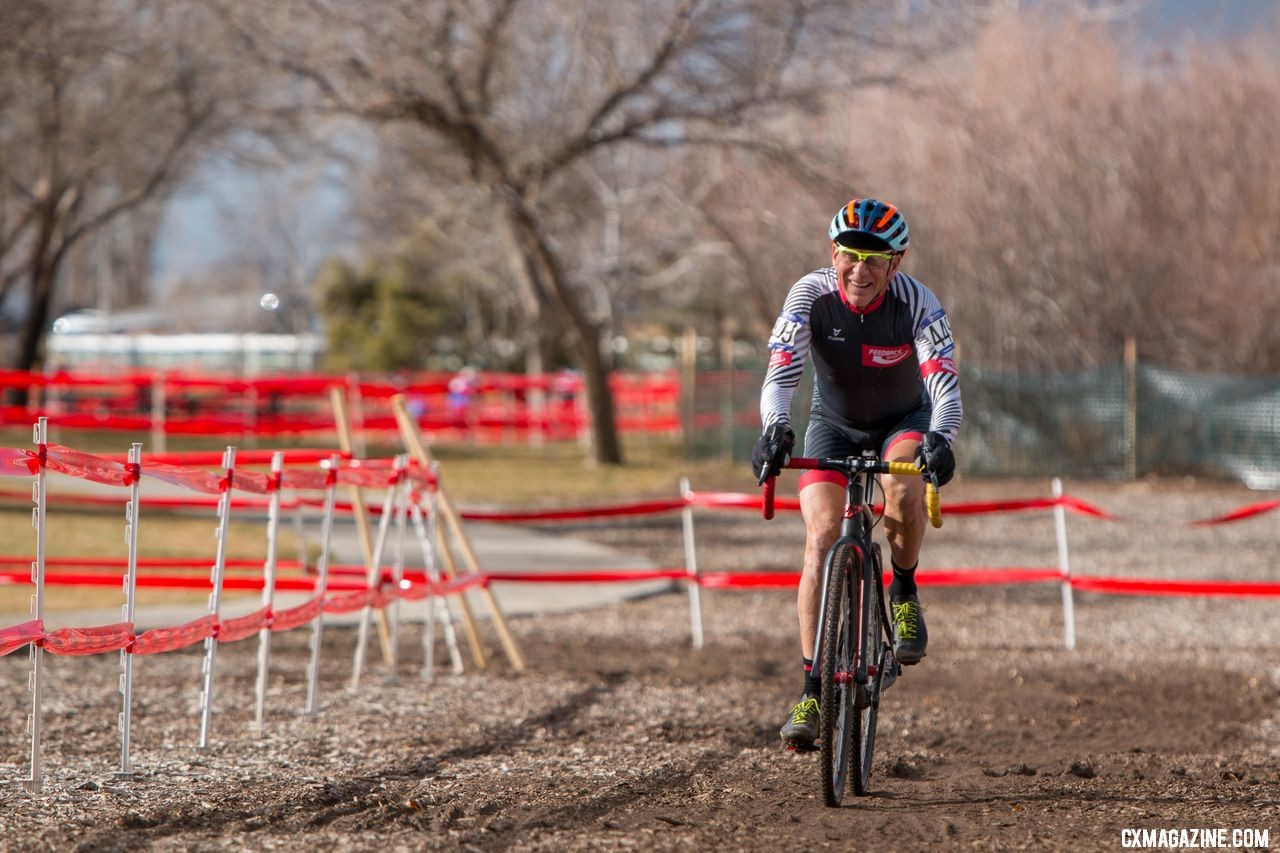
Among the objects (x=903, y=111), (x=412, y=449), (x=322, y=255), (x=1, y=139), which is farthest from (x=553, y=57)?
(x=322, y=255)

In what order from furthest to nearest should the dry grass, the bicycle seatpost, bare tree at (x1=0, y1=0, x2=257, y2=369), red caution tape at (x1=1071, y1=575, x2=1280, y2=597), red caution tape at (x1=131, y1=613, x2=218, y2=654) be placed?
1. bare tree at (x1=0, y1=0, x2=257, y2=369)
2. the dry grass
3. red caution tape at (x1=1071, y1=575, x2=1280, y2=597)
4. red caution tape at (x1=131, y1=613, x2=218, y2=654)
5. the bicycle seatpost

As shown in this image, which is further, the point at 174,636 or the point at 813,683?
the point at 174,636

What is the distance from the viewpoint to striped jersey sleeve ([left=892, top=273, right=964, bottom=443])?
5.70 meters

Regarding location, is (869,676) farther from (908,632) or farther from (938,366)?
(938,366)

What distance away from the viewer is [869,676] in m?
5.59

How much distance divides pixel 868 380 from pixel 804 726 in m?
1.48

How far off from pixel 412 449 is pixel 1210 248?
20.5 metres

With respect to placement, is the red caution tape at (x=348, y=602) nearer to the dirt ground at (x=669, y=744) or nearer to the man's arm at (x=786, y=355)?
the dirt ground at (x=669, y=744)

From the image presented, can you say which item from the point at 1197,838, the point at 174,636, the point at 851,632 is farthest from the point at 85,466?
the point at 1197,838

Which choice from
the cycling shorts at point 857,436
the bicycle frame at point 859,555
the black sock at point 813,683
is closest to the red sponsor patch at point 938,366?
the cycling shorts at point 857,436

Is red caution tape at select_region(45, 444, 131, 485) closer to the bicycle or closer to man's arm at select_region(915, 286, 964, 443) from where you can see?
the bicycle

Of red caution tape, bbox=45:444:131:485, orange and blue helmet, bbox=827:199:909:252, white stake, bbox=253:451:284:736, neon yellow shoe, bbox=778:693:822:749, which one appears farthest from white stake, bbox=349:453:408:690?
neon yellow shoe, bbox=778:693:822:749

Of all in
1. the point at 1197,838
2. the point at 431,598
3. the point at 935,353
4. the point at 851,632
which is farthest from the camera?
the point at 431,598

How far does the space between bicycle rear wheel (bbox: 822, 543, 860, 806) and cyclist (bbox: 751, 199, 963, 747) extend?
0.21 m
